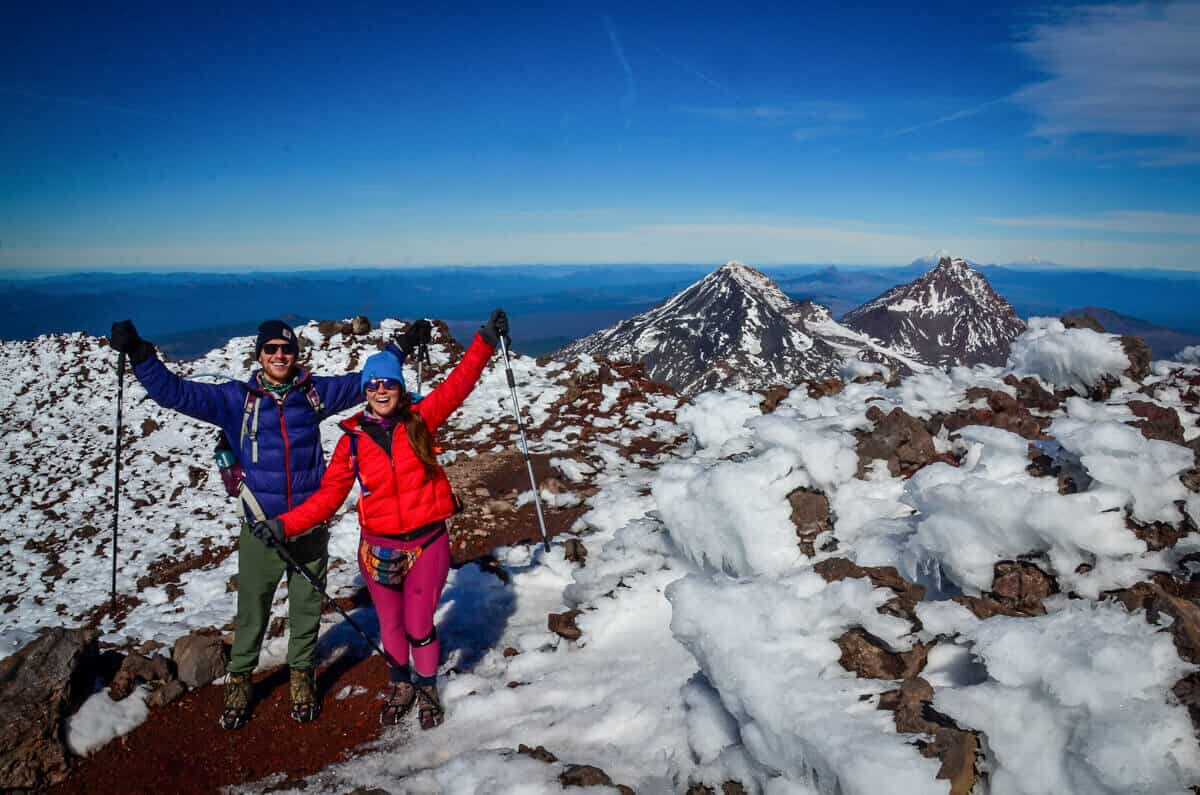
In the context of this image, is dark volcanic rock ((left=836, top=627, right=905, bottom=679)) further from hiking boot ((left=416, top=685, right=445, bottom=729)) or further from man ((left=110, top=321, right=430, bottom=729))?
man ((left=110, top=321, right=430, bottom=729))

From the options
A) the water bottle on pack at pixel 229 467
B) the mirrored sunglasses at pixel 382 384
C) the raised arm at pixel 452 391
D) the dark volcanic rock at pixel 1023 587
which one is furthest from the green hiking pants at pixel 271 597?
the dark volcanic rock at pixel 1023 587

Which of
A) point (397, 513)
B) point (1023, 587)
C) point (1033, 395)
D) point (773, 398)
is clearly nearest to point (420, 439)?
point (397, 513)

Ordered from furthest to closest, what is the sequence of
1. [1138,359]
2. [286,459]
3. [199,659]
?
[1138,359]
[199,659]
[286,459]

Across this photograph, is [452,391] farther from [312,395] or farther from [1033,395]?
[1033,395]

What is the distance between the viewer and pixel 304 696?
637cm

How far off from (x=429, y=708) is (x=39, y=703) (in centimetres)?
360

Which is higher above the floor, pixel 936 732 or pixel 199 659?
pixel 936 732

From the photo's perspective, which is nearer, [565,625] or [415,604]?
[415,604]

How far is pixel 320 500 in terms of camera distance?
5.69 meters

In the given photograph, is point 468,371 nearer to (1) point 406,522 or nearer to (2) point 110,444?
(1) point 406,522

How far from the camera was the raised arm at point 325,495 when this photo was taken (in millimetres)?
5625

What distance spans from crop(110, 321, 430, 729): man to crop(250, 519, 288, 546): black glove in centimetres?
37

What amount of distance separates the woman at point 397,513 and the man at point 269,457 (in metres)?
0.51

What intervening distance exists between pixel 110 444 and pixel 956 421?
90.8 feet
